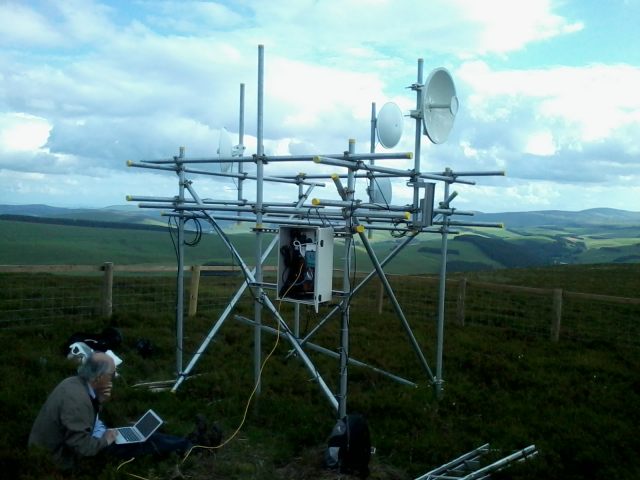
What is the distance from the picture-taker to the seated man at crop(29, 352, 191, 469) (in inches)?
205

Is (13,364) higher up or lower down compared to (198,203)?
lower down

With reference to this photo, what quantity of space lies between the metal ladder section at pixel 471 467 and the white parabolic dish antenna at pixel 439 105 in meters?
3.56

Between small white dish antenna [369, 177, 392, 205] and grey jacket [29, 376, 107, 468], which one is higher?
small white dish antenna [369, 177, 392, 205]

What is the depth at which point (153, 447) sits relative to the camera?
578 centimetres

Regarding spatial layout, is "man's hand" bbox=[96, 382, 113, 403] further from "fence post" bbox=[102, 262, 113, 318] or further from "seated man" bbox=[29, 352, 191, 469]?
"fence post" bbox=[102, 262, 113, 318]

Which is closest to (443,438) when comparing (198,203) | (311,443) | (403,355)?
(311,443)

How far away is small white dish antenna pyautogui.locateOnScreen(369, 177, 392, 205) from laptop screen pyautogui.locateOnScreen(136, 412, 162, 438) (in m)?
3.32

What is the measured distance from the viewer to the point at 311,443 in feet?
21.5

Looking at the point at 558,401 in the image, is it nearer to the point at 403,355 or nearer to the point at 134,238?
the point at 403,355

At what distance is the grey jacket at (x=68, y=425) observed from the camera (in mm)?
5188

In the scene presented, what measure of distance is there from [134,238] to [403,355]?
34.9m

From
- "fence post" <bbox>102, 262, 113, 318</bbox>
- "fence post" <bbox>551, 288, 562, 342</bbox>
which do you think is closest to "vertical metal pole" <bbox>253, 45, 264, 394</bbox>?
"fence post" <bbox>102, 262, 113, 318</bbox>

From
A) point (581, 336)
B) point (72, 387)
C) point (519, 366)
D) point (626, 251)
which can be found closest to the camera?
point (72, 387)

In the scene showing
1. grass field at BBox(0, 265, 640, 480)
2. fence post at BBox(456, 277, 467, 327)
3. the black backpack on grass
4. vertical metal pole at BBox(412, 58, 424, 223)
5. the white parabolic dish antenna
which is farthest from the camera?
fence post at BBox(456, 277, 467, 327)
